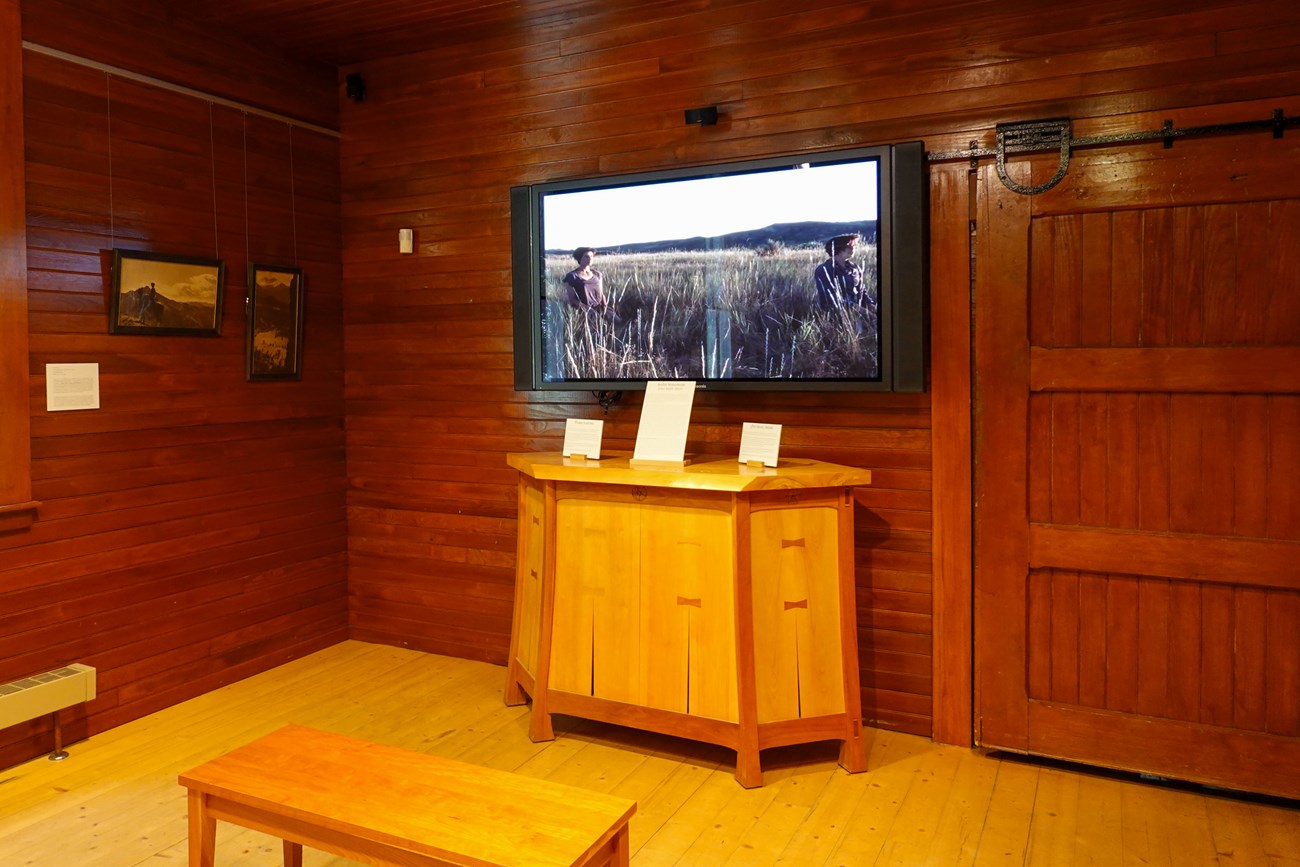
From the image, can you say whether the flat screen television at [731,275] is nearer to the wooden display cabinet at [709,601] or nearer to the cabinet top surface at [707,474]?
the cabinet top surface at [707,474]

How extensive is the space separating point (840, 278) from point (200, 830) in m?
2.62

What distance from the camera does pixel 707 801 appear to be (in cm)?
296

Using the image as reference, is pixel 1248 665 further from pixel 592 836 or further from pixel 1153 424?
pixel 592 836

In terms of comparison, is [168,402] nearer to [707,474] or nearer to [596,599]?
[596,599]

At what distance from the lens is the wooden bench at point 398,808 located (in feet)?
6.08

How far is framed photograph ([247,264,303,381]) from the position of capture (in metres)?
4.13

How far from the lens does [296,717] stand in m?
3.67

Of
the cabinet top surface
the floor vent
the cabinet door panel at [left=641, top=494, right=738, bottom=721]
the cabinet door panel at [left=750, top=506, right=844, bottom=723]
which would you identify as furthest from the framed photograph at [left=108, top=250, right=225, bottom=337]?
the cabinet door panel at [left=750, top=506, right=844, bottom=723]

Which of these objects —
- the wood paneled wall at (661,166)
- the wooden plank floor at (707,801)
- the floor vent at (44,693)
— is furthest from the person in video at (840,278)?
the floor vent at (44,693)

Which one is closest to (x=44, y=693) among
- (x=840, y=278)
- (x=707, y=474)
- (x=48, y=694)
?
(x=48, y=694)

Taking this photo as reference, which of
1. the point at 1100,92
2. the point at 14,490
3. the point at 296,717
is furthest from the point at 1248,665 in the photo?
the point at 14,490

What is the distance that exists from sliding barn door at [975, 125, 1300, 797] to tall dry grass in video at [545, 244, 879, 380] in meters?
0.53

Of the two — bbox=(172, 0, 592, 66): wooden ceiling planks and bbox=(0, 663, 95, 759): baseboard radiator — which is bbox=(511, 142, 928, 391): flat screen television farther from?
bbox=(0, 663, 95, 759): baseboard radiator

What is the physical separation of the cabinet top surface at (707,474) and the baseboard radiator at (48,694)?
5.86 ft
